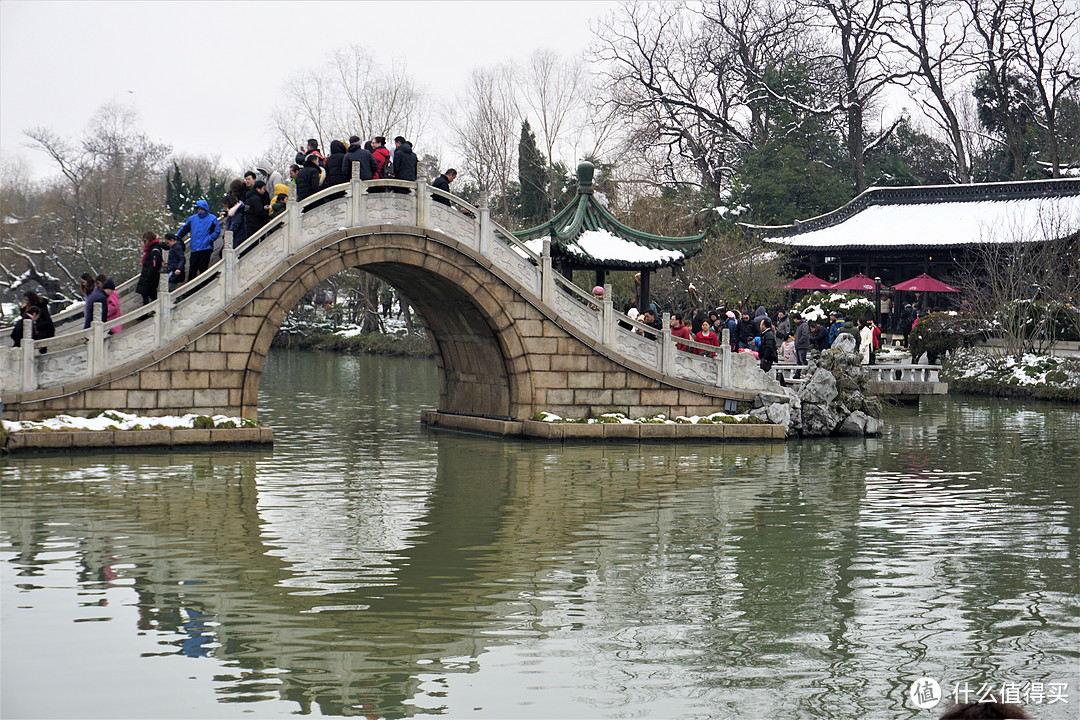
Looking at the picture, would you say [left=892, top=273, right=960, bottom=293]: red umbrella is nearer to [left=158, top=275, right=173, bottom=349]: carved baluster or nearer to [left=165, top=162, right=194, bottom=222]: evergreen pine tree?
[left=158, top=275, right=173, bottom=349]: carved baluster

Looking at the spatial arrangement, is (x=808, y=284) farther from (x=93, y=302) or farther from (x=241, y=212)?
(x=93, y=302)

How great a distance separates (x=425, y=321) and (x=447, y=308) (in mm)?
1360

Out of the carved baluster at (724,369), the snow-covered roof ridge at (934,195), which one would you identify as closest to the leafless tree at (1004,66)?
the snow-covered roof ridge at (934,195)

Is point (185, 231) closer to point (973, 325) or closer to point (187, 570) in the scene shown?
point (187, 570)

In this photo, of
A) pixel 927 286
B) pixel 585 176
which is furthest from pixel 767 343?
pixel 927 286

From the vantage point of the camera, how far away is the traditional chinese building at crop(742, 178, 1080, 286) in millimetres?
39375

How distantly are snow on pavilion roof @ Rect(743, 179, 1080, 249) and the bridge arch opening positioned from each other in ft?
68.0

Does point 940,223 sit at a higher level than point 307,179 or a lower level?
higher

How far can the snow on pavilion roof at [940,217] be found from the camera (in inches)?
1531

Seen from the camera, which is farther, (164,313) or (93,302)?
(93,302)

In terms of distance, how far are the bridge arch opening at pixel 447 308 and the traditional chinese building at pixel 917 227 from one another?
68.4ft

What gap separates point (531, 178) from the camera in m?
46.3

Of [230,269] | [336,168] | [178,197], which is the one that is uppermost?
[178,197]

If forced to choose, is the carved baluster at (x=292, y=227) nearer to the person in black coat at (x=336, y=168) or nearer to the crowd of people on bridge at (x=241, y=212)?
the crowd of people on bridge at (x=241, y=212)
